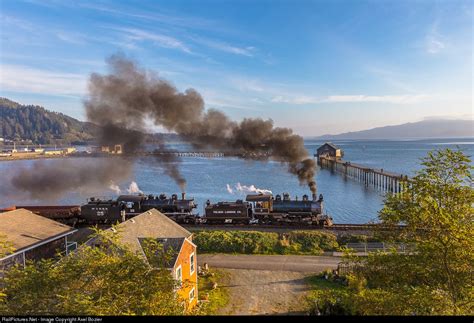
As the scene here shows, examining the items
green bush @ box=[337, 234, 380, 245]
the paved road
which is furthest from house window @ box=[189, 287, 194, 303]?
green bush @ box=[337, 234, 380, 245]

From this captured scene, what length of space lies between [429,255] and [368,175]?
83.8 metres

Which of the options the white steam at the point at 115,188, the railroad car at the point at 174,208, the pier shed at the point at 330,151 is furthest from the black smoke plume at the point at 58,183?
the pier shed at the point at 330,151

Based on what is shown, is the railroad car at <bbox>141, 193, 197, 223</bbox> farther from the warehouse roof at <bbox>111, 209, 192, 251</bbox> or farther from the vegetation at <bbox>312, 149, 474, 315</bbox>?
the vegetation at <bbox>312, 149, 474, 315</bbox>

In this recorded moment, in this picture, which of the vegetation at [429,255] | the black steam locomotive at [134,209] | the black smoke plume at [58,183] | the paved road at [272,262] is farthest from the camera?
the black smoke plume at [58,183]

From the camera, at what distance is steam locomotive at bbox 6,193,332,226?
33781mm

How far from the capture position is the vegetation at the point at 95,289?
8031mm

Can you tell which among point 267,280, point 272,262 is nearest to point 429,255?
point 267,280

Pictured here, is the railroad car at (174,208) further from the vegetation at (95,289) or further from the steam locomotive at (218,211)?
the vegetation at (95,289)

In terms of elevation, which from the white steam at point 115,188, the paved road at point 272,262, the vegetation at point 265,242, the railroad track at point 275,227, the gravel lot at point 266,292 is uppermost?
the railroad track at point 275,227

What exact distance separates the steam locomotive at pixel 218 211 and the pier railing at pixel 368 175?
26115mm

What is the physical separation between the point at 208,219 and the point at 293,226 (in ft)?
29.5

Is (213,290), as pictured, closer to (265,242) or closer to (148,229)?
(148,229)

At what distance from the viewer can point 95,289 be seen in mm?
9320

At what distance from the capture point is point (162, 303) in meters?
8.28
